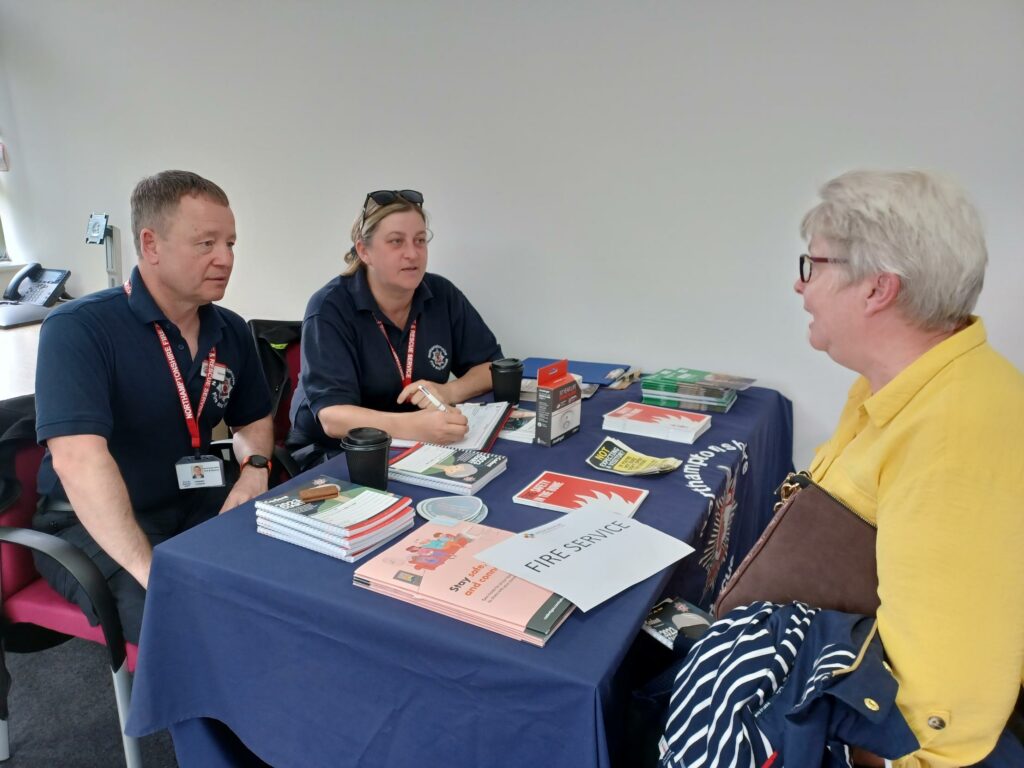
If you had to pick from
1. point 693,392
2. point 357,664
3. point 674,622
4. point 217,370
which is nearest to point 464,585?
point 357,664

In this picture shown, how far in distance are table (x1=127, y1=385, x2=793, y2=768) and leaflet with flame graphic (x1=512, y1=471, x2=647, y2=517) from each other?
3cm

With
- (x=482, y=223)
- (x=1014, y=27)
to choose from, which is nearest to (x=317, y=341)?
(x=482, y=223)

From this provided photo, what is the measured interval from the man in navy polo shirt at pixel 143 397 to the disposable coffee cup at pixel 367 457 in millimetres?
495

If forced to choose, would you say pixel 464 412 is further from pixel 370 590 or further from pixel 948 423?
pixel 948 423

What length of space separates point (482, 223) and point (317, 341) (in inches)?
39.6

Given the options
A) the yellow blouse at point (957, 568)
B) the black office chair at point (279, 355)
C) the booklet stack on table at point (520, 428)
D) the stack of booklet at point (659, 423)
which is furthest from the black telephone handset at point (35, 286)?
the yellow blouse at point (957, 568)

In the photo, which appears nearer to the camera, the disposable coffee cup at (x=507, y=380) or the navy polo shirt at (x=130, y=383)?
the navy polo shirt at (x=130, y=383)

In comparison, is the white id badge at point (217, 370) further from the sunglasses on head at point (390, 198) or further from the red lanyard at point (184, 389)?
the sunglasses on head at point (390, 198)

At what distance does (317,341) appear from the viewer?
74.6 inches

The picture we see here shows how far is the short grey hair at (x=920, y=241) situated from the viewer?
2.94 feet

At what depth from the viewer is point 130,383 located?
1574mm

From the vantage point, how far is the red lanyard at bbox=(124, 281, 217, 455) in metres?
1.64

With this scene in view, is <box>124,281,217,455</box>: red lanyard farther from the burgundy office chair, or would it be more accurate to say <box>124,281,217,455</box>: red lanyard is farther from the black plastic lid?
the black plastic lid

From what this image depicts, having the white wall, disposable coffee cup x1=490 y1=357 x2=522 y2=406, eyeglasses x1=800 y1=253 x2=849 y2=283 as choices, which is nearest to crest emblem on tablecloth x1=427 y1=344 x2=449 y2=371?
disposable coffee cup x1=490 y1=357 x2=522 y2=406
